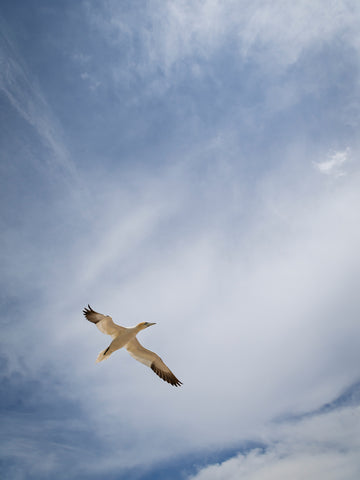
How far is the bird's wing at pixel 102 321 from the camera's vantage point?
20.7 meters

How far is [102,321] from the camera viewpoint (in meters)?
20.7

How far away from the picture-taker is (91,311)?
20.8 metres

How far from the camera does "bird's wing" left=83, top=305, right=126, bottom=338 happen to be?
2066 cm

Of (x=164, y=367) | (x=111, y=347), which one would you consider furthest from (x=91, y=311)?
(x=164, y=367)

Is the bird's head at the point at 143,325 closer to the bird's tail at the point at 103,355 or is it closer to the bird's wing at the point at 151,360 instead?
the bird's wing at the point at 151,360

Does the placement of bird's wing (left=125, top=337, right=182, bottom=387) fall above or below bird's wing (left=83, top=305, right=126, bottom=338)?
below

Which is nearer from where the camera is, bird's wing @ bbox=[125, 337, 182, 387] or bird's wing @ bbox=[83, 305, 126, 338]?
bird's wing @ bbox=[83, 305, 126, 338]

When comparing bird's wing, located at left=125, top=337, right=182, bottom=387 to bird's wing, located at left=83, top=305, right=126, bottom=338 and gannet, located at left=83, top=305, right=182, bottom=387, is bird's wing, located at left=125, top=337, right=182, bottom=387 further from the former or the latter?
bird's wing, located at left=83, top=305, right=126, bottom=338

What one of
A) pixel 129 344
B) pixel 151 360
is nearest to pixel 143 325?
pixel 129 344

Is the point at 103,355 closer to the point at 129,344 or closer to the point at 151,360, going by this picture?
the point at 129,344

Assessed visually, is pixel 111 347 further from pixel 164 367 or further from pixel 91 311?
pixel 164 367

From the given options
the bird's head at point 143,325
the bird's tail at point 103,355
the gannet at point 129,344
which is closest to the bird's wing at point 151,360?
the gannet at point 129,344

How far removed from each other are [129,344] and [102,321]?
319 cm

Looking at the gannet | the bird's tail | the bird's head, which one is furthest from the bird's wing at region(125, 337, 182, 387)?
the bird's tail
